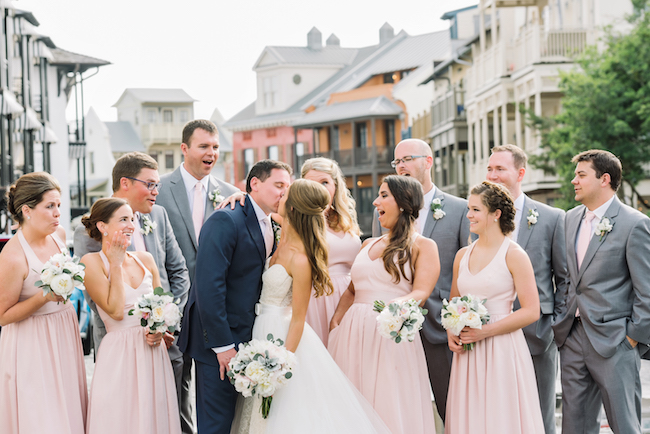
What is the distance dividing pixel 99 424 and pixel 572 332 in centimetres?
381

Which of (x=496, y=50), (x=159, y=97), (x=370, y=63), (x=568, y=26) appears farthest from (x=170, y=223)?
(x=159, y=97)

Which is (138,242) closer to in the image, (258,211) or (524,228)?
(258,211)

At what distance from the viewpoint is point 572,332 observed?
7012 mm

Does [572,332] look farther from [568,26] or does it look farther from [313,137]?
[313,137]

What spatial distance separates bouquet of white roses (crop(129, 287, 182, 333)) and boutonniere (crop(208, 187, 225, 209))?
1.83 metres

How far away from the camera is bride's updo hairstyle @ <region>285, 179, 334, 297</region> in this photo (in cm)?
562

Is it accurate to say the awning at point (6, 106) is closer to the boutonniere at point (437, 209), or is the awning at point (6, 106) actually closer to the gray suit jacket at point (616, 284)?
the boutonniere at point (437, 209)

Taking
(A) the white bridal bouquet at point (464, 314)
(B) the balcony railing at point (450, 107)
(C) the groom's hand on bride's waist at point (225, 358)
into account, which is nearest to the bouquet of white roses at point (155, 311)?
(C) the groom's hand on bride's waist at point (225, 358)

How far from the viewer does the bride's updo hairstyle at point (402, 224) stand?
633 cm

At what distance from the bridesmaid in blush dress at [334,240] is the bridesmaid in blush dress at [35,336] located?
192 cm

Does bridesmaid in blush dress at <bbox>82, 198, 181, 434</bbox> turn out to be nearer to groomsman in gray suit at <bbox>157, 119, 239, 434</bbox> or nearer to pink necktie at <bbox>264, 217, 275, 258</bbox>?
pink necktie at <bbox>264, 217, 275, 258</bbox>

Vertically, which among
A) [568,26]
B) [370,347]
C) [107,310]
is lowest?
[370,347]

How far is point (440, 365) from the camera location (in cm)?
722

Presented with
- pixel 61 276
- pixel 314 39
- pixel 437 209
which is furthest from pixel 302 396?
pixel 314 39
